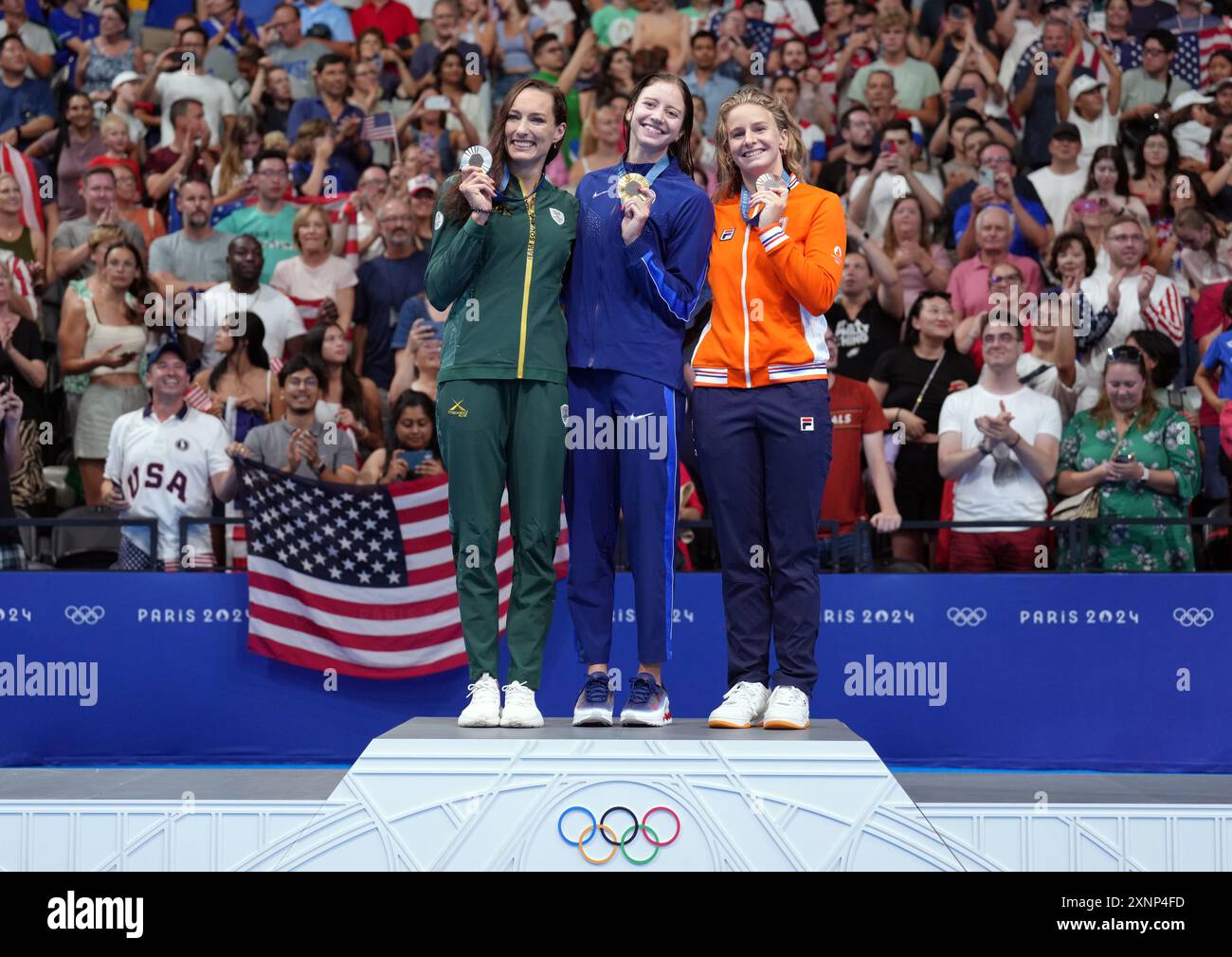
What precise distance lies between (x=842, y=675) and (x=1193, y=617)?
70.4 inches

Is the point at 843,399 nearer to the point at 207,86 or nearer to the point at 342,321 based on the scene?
the point at 342,321

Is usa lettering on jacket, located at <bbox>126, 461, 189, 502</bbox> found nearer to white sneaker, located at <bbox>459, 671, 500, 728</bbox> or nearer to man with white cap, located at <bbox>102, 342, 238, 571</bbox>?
man with white cap, located at <bbox>102, 342, 238, 571</bbox>

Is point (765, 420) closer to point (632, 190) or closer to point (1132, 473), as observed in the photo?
point (632, 190)

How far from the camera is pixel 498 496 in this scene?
16.4 ft

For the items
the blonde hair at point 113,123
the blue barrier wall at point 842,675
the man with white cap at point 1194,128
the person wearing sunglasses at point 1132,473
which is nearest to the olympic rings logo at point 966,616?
the blue barrier wall at point 842,675

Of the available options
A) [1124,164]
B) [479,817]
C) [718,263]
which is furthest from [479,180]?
[1124,164]

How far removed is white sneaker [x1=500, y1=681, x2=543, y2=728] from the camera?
4812 mm

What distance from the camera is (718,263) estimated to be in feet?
16.8

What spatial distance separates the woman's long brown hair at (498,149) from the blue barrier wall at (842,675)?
Answer: 10.8 feet

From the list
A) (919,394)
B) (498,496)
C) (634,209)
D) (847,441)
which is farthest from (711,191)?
(498,496)

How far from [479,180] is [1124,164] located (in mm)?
6476

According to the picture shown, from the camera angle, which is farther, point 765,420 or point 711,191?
point 711,191

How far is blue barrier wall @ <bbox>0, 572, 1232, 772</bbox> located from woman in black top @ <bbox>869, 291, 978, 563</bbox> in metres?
0.58

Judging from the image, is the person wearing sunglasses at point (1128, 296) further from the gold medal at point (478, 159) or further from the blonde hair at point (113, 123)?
the blonde hair at point (113, 123)
